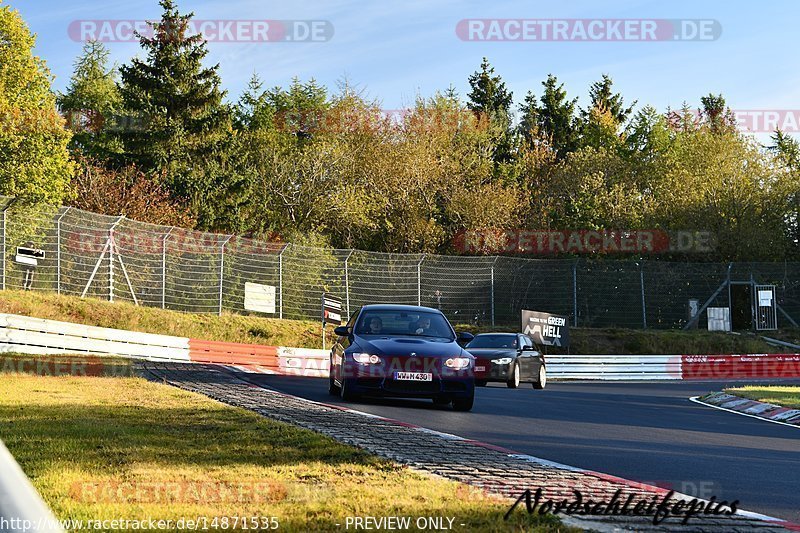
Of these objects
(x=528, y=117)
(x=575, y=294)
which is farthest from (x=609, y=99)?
(x=575, y=294)

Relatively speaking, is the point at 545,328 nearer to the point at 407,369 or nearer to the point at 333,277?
the point at 333,277

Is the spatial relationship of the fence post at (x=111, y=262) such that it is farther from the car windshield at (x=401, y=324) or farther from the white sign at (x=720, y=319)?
the white sign at (x=720, y=319)

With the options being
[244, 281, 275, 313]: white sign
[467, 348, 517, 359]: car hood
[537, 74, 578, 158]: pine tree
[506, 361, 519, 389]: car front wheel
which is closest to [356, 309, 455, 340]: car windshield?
[467, 348, 517, 359]: car hood

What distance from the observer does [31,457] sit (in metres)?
7.56

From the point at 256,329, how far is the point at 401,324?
17.9 m

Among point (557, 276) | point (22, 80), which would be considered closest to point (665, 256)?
point (557, 276)

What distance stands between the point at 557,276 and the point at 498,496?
1284 inches

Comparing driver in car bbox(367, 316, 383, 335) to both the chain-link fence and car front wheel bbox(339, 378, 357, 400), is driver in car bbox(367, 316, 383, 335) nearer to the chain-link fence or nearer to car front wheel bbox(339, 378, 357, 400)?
car front wheel bbox(339, 378, 357, 400)

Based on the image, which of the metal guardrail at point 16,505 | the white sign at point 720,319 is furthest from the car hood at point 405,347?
the white sign at point 720,319

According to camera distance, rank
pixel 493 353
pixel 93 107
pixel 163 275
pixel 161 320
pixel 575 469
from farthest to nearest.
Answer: pixel 93 107 → pixel 163 275 → pixel 161 320 → pixel 493 353 → pixel 575 469

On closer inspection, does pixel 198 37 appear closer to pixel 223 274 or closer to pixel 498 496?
pixel 223 274

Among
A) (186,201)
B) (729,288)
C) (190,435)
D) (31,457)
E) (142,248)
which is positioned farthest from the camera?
(186,201)

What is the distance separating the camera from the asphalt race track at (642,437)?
329 inches

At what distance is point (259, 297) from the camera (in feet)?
109
